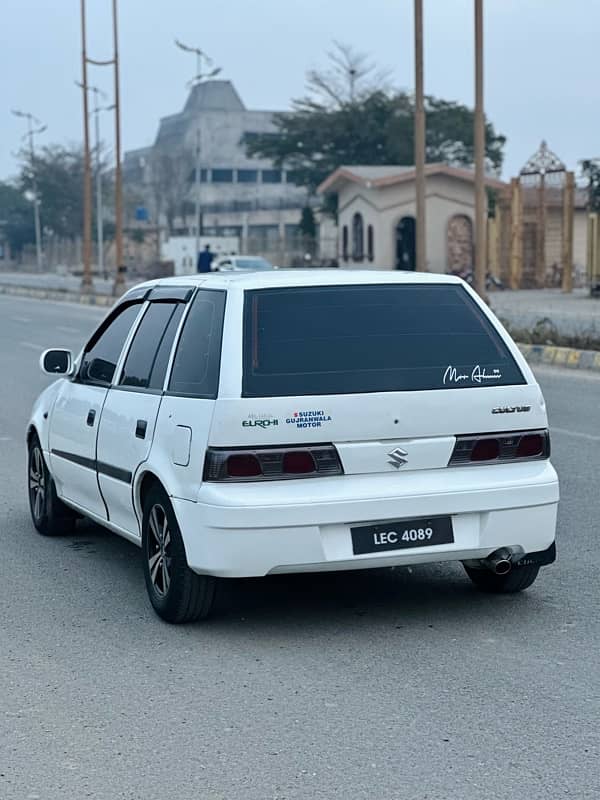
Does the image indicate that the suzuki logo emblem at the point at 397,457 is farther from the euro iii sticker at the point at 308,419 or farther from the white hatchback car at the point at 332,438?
the euro iii sticker at the point at 308,419

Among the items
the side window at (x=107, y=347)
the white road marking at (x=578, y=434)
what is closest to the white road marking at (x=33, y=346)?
the white road marking at (x=578, y=434)

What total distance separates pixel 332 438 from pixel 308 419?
0.43 ft

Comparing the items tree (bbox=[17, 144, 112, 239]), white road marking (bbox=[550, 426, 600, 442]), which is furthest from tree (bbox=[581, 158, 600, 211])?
tree (bbox=[17, 144, 112, 239])

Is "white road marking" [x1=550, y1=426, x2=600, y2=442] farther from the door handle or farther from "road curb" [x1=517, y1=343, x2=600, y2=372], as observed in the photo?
"road curb" [x1=517, y1=343, x2=600, y2=372]

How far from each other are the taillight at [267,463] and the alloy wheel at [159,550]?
500mm

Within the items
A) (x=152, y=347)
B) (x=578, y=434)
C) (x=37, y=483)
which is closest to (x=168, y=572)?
(x=152, y=347)

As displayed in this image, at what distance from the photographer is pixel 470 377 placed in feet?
20.3

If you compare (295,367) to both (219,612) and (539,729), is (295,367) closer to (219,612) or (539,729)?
(219,612)

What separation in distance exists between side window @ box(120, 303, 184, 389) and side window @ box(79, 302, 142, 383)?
22cm

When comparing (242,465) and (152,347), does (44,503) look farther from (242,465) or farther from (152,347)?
(242,465)

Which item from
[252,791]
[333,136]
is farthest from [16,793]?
[333,136]

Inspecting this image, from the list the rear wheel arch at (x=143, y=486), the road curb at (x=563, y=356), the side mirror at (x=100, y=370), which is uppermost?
the side mirror at (x=100, y=370)

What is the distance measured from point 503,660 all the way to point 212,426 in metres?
1.48

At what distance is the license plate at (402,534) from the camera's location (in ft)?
19.3
